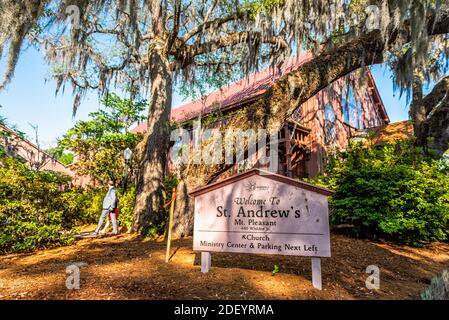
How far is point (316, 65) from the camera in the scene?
6.32 meters

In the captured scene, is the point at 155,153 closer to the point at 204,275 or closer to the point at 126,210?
the point at 126,210

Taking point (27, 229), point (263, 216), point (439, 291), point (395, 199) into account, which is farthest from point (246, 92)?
point (439, 291)

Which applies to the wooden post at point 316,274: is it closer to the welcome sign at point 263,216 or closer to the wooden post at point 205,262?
the welcome sign at point 263,216

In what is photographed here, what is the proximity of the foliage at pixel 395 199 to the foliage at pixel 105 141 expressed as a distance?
10.7m

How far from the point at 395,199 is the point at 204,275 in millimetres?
5189

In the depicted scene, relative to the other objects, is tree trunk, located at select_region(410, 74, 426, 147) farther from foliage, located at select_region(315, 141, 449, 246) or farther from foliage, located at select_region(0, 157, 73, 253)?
foliage, located at select_region(0, 157, 73, 253)

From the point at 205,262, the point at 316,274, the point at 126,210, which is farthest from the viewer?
the point at 126,210

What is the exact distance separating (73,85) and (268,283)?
11.9 metres

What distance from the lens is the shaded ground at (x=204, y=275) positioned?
305 centimetres

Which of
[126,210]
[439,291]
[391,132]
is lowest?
[439,291]

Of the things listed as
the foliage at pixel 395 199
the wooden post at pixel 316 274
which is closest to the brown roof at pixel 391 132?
the foliage at pixel 395 199

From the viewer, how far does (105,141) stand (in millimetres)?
14898
